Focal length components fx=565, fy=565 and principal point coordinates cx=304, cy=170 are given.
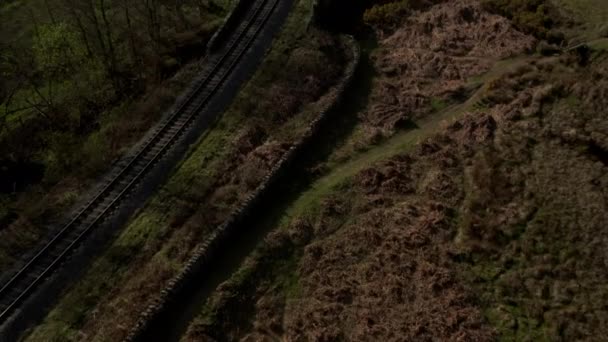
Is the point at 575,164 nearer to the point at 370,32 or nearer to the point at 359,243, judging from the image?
the point at 359,243

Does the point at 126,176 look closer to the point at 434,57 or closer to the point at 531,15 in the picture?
the point at 434,57

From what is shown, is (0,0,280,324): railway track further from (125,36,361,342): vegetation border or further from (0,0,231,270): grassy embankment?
(125,36,361,342): vegetation border

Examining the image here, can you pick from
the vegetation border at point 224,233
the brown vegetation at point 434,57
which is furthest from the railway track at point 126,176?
the brown vegetation at point 434,57

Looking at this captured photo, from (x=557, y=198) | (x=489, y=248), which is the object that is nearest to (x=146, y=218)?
(x=489, y=248)

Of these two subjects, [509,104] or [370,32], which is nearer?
[509,104]

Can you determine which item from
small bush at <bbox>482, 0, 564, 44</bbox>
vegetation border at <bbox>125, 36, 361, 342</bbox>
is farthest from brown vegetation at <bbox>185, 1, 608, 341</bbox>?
small bush at <bbox>482, 0, 564, 44</bbox>

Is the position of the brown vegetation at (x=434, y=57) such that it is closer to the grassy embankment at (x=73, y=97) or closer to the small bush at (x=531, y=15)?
the small bush at (x=531, y=15)
